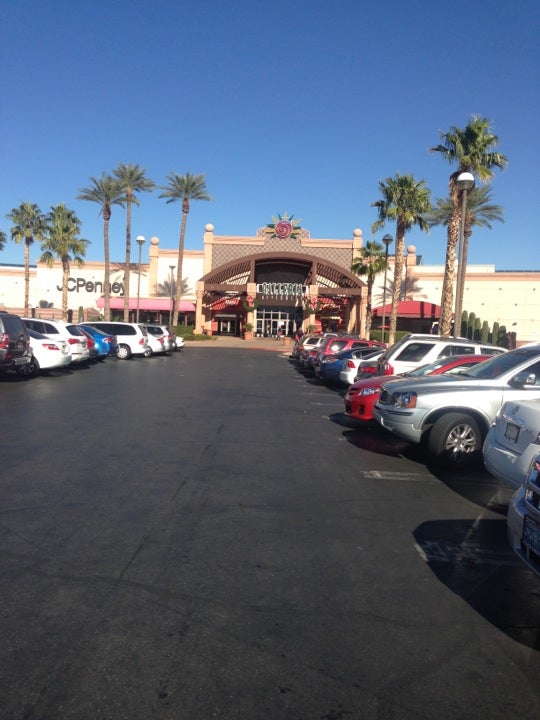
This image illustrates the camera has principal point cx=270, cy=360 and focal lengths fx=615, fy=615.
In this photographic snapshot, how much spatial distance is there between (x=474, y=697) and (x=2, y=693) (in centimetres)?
234

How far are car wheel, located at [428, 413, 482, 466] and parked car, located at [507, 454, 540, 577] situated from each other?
154 inches

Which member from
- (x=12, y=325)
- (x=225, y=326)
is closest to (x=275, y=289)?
(x=225, y=326)

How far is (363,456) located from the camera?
29.5 feet

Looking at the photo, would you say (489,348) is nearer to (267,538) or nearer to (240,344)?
(267,538)

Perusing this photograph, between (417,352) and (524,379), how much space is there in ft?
16.3

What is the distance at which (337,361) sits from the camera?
1844 centimetres

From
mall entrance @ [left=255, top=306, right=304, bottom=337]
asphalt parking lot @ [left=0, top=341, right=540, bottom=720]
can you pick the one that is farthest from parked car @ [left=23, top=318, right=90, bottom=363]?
mall entrance @ [left=255, top=306, right=304, bottom=337]

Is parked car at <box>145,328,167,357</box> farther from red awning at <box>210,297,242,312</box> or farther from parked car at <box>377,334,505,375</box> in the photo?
red awning at <box>210,297,242,312</box>

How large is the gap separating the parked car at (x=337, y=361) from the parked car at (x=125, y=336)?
12823mm

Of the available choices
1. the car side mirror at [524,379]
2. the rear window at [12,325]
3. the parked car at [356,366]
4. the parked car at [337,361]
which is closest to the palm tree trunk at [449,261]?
the parked car at [337,361]

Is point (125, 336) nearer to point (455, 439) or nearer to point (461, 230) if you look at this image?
point (461, 230)

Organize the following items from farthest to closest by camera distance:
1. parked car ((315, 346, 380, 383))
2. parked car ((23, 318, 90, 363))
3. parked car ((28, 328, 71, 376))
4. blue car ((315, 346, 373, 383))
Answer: parked car ((23, 318, 90, 363)), blue car ((315, 346, 373, 383)), parked car ((315, 346, 380, 383)), parked car ((28, 328, 71, 376))

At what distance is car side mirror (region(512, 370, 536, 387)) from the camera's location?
26.2 ft

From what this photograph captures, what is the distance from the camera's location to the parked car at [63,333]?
20.2 metres
